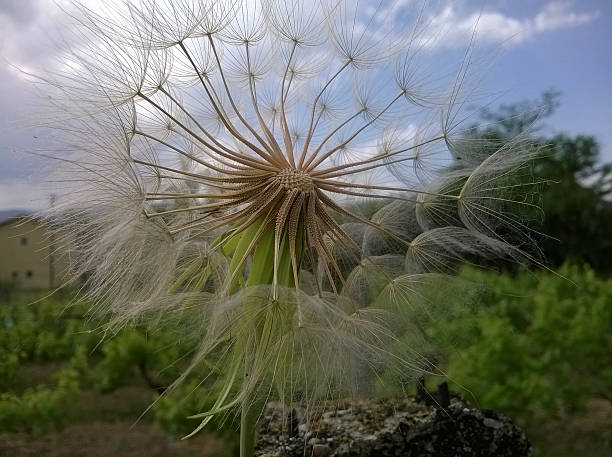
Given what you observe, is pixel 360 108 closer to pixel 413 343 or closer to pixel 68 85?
pixel 413 343

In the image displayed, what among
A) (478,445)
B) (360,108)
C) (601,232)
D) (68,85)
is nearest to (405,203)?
(360,108)

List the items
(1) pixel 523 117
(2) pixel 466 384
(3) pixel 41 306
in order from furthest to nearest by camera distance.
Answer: (3) pixel 41 306 → (2) pixel 466 384 → (1) pixel 523 117

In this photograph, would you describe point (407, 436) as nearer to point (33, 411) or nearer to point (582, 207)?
point (33, 411)

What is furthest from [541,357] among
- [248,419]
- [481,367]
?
[248,419]

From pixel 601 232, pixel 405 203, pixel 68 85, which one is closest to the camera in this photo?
→ pixel 68 85

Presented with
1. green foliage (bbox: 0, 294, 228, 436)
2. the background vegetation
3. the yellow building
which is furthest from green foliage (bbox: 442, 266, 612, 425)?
the yellow building

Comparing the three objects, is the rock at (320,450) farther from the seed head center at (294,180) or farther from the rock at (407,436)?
the seed head center at (294,180)

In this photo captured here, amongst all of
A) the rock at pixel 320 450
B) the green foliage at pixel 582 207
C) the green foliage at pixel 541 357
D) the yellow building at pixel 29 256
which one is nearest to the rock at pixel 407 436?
the rock at pixel 320 450
